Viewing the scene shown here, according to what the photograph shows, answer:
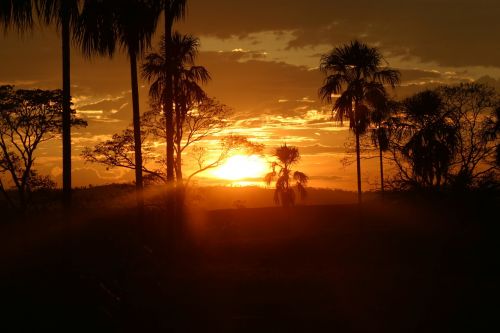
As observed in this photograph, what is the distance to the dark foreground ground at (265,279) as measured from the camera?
37.6 feet

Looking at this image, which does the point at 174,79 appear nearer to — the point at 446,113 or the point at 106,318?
the point at 106,318

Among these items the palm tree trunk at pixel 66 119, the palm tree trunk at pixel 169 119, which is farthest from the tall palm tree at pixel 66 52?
the palm tree trunk at pixel 169 119

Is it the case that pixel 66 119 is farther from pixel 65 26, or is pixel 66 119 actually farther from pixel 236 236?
pixel 236 236

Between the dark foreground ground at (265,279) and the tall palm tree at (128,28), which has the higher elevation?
the tall palm tree at (128,28)

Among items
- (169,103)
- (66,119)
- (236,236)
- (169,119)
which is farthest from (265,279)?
(236,236)

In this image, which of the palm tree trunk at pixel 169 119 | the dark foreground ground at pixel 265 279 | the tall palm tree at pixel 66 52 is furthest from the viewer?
the palm tree trunk at pixel 169 119

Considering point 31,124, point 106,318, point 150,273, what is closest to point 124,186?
point 31,124

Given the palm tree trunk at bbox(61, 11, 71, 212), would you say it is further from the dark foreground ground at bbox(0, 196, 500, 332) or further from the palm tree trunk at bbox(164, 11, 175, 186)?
the palm tree trunk at bbox(164, 11, 175, 186)

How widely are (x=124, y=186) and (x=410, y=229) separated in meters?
26.4

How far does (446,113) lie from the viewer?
1480 inches

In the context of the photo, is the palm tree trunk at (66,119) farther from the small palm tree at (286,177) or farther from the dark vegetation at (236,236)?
the small palm tree at (286,177)

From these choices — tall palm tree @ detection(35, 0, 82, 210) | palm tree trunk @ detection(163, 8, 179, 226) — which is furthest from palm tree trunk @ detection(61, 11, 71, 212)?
palm tree trunk @ detection(163, 8, 179, 226)

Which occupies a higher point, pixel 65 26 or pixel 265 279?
pixel 65 26

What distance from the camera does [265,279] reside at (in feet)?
57.4
